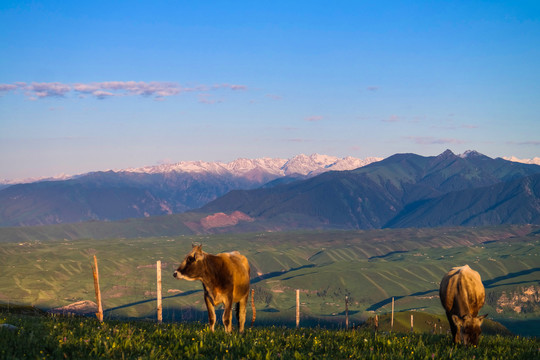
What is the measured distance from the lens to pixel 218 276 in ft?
84.4

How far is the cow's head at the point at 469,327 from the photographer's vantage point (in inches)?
1033

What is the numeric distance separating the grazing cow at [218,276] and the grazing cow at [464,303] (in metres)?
9.88

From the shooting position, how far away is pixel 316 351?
20219mm

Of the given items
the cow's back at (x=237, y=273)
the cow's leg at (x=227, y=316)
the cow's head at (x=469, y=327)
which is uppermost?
the cow's back at (x=237, y=273)

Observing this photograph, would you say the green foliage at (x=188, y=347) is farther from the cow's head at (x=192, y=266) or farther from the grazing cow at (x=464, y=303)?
the cow's head at (x=192, y=266)

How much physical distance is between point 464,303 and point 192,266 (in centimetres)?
1295

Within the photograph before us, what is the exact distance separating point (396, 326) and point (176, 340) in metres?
112

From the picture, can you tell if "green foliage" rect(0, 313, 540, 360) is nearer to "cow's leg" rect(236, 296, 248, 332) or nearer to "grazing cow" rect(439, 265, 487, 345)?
Answer: "grazing cow" rect(439, 265, 487, 345)

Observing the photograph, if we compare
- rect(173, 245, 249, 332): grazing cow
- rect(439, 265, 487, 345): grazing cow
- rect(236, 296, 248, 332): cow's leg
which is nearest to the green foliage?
rect(439, 265, 487, 345): grazing cow

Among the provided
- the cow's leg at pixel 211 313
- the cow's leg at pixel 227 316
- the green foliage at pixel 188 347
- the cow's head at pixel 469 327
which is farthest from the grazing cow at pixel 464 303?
the cow's leg at pixel 211 313

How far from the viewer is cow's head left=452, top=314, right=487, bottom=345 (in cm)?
2625

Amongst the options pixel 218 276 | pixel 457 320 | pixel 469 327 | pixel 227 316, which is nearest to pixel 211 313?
pixel 227 316

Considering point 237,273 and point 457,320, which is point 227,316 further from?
point 457,320

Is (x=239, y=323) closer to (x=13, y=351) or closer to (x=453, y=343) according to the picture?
(x=453, y=343)
